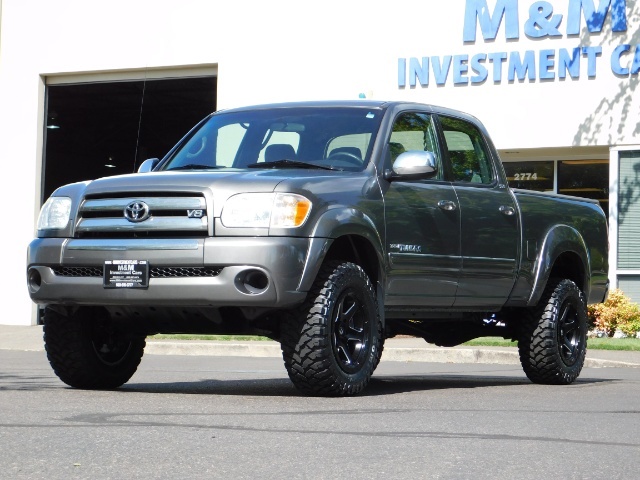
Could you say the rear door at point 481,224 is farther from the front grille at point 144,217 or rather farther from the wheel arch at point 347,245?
the front grille at point 144,217

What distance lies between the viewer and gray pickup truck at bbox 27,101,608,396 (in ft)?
28.0

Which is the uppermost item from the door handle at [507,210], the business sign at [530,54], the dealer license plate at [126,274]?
the business sign at [530,54]

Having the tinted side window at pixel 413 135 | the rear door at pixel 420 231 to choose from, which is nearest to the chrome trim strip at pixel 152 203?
the rear door at pixel 420 231

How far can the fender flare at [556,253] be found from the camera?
36.0 ft

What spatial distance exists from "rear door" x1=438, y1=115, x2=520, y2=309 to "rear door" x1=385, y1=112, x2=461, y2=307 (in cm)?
14

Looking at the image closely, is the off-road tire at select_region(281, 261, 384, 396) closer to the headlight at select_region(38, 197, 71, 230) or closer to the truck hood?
the truck hood

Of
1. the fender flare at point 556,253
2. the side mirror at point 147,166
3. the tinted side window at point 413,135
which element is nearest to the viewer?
the tinted side window at point 413,135

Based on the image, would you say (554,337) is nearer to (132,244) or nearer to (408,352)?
(132,244)

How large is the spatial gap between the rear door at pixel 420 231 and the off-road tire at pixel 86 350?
1978mm

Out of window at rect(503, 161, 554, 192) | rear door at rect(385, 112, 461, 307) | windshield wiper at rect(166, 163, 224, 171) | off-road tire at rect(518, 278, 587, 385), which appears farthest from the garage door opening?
rear door at rect(385, 112, 461, 307)

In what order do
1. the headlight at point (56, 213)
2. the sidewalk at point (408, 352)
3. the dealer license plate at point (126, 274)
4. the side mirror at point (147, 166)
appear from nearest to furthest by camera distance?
the dealer license plate at point (126, 274)
the headlight at point (56, 213)
the side mirror at point (147, 166)
the sidewalk at point (408, 352)

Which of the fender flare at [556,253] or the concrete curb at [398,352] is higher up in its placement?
the fender flare at [556,253]

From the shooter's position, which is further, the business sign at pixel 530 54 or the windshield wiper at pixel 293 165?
the business sign at pixel 530 54

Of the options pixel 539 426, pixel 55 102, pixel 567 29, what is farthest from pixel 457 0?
pixel 539 426
